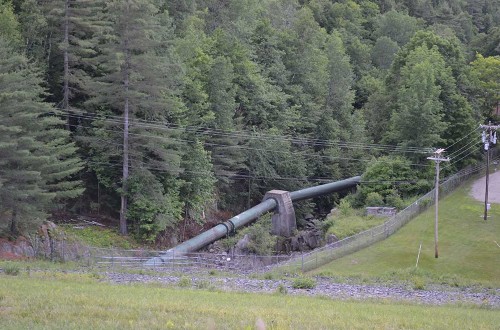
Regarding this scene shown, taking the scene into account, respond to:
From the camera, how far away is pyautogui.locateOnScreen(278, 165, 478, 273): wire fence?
37844mm

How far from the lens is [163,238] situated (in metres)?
47.8

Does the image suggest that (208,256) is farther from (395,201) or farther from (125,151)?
(395,201)

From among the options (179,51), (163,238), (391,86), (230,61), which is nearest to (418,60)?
(391,86)

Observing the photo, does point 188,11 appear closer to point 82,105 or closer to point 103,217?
point 82,105

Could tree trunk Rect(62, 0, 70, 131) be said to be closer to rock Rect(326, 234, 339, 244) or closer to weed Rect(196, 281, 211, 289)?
rock Rect(326, 234, 339, 244)

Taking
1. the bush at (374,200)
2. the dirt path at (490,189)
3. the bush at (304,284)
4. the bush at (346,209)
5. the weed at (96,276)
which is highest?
the dirt path at (490,189)

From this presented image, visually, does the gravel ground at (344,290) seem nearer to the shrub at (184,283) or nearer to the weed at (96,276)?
the shrub at (184,283)

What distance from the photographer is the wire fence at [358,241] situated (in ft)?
124

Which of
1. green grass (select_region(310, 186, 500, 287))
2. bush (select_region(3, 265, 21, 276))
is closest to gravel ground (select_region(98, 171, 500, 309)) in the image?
Result: bush (select_region(3, 265, 21, 276))

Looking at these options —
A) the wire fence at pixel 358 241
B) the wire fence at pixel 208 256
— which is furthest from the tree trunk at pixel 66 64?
the wire fence at pixel 358 241

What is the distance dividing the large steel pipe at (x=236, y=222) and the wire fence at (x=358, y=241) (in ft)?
23.9

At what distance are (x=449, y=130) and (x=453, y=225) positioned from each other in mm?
16899

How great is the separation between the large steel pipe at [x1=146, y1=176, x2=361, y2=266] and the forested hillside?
2346mm

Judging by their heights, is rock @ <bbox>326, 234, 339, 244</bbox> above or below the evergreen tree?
below
